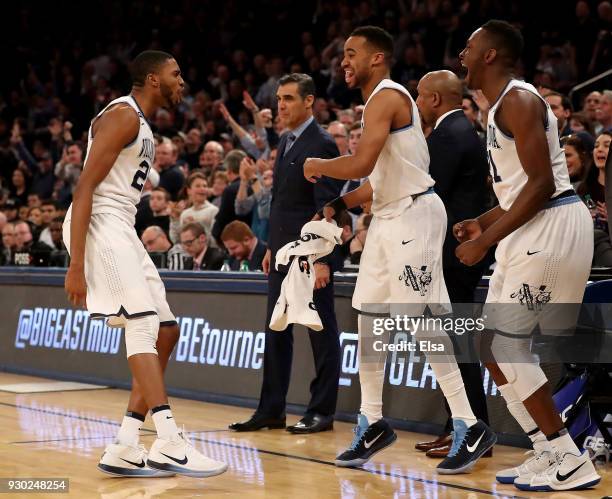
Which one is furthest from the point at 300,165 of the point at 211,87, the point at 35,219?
the point at 211,87

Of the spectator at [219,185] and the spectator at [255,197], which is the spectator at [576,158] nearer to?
the spectator at [255,197]

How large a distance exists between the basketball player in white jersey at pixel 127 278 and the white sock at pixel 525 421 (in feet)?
4.39

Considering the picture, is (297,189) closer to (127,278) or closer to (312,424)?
(312,424)

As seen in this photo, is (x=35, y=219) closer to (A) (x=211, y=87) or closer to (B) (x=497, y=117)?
(A) (x=211, y=87)

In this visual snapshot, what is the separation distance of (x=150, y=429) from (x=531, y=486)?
2520mm

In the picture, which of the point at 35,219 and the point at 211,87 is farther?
the point at 211,87

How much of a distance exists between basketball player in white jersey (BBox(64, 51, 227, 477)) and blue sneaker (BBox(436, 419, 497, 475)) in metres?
1.10

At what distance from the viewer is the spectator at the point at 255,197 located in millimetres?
9531

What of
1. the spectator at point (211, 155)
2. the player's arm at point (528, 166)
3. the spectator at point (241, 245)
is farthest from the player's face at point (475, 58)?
the spectator at point (211, 155)

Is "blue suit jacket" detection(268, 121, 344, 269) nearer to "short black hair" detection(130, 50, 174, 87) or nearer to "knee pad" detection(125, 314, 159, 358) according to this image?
"short black hair" detection(130, 50, 174, 87)

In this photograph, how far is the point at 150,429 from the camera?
627 centimetres

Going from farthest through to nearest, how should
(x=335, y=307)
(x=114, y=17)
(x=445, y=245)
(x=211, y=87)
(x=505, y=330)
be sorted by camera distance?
(x=114, y=17), (x=211, y=87), (x=335, y=307), (x=445, y=245), (x=505, y=330)

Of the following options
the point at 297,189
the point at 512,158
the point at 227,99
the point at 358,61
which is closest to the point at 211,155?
the point at 227,99

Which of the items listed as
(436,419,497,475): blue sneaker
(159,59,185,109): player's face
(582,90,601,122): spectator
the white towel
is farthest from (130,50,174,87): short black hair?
(582,90,601,122): spectator
